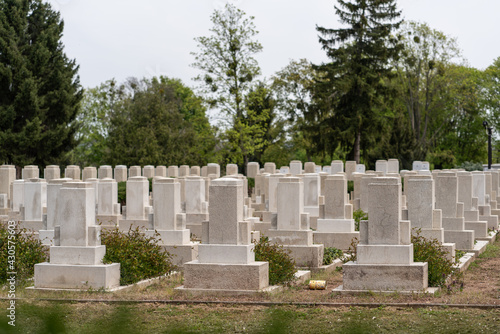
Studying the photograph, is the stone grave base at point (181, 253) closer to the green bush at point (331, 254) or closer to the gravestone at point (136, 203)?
the green bush at point (331, 254)

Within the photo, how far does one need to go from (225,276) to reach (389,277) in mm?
2543

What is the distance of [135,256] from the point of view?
13430 mm

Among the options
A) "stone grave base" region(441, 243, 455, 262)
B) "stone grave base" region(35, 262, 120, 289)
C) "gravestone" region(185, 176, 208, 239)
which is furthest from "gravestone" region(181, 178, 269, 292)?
"gravestone" region(185, 176, 208, 239)

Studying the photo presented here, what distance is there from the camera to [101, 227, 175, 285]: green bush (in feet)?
43.1

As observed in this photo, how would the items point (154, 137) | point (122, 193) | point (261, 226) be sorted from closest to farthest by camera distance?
1. point (261, 226)
2. point (122, 193)
3. point (154, 137)

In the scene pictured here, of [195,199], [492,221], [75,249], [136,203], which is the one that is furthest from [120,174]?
[75,249]

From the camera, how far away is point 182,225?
1511cm

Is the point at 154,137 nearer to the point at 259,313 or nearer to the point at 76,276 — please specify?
the point at 76,276

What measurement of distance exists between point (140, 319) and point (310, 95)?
161ft

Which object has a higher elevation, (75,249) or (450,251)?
(75,249)

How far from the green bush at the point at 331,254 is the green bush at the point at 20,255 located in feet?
17.9

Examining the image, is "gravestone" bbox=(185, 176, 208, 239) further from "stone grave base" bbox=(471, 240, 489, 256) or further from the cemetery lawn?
the cemetery lawn

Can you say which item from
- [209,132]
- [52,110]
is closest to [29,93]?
[52,110]

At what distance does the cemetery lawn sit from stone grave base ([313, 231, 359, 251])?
15.4 ft
